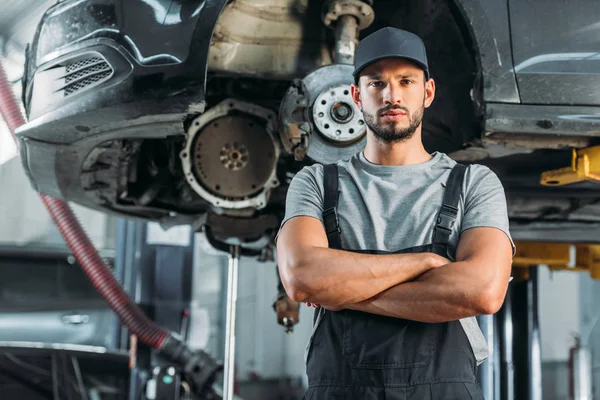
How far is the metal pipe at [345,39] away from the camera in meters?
2.43

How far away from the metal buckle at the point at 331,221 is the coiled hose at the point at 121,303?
11.1 ft

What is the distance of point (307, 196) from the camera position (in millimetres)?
1557

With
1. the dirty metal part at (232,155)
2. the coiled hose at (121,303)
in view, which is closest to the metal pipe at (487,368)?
the dirty metal part at (232,155)

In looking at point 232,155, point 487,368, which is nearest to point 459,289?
point 232,155

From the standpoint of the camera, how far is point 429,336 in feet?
4.54

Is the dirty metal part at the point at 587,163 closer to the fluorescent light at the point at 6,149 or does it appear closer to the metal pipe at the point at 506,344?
the metal pipe at the point at 506,344

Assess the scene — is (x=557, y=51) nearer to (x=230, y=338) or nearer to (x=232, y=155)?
(x=232, y=155)

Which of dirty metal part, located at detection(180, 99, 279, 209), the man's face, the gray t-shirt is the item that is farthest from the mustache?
dirty metal part, located at detection(180, 99, 279, 209)

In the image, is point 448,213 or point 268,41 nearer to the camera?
point 448,213

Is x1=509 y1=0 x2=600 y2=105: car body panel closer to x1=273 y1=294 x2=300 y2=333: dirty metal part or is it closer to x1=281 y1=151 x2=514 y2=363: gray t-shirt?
x1=281 y1=151 x2=514 y2=363: gray t-shirt

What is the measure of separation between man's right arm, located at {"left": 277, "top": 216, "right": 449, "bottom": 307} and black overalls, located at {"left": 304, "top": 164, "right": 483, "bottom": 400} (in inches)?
2.3

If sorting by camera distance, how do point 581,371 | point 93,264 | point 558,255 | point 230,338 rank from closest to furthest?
point 230,338
point 558,255
point 93,264
point 581,371

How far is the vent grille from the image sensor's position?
2.23 m

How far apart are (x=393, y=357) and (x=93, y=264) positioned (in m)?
3.58
